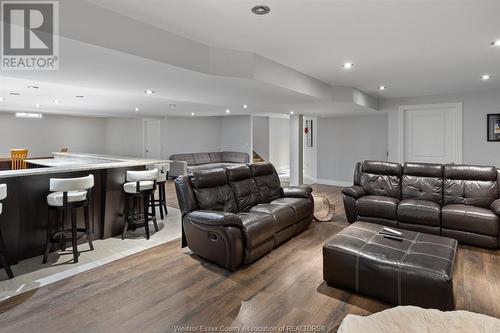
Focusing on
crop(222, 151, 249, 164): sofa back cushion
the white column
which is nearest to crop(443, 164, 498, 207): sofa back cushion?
the white column

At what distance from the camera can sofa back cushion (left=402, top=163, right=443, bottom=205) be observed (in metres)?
4.32

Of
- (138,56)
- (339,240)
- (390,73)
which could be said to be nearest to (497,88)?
(390,73)

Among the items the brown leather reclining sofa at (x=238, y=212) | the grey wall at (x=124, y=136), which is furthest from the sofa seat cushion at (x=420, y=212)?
the grey wall at (x=124, y=136)

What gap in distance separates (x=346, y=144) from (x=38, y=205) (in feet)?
23.9

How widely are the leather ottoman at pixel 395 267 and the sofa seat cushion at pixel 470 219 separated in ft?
4.02

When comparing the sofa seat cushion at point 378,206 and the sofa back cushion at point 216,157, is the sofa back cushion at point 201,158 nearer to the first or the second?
the sofa back cushion at point 216,157

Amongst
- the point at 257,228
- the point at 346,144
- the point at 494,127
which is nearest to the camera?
the point at 257,228

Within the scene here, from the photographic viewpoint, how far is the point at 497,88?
566cm

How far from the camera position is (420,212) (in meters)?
3.96

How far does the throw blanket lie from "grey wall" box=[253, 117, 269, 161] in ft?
33.5

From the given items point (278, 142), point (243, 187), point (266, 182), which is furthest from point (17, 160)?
point (278, 142)

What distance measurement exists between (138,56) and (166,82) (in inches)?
43.1

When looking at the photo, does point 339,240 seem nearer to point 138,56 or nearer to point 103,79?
point 138,56

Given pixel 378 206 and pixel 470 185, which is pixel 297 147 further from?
pixel 470 185
